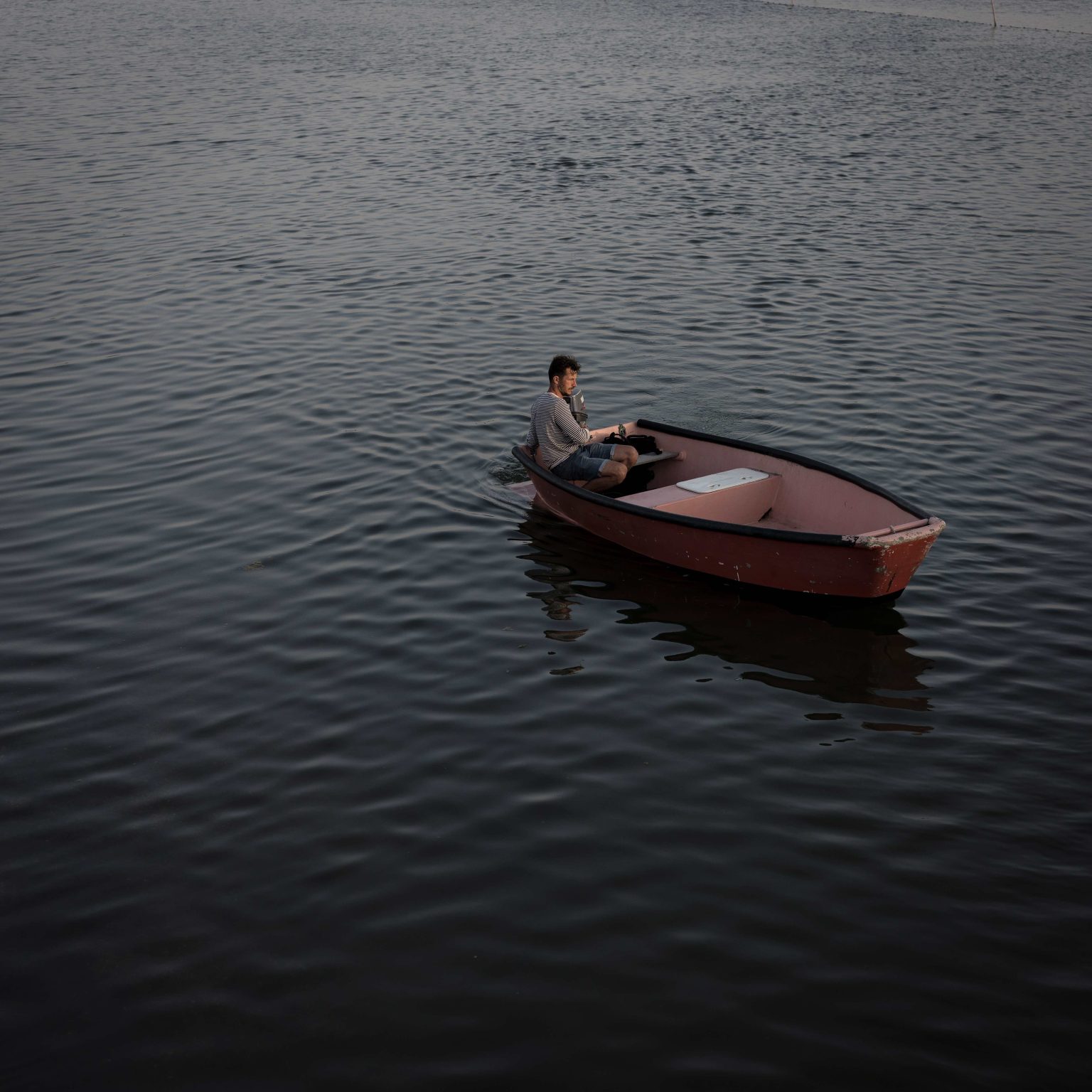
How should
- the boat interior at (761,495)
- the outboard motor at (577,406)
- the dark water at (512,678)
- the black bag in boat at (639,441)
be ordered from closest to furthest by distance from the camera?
the dark water at (512,678) → the boat interior at (761,495) → the outboard motor at (577,406) → the black bag in boat at (639,441)

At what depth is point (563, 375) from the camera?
1266 centimetres

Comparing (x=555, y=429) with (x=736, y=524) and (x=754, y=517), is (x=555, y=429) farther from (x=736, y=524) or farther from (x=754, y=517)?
(x=736, y=524)

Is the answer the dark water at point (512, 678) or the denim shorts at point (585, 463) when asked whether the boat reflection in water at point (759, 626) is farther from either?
the denim shorts at point (585, 463)

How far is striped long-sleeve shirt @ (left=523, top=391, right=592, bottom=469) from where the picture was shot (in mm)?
12703

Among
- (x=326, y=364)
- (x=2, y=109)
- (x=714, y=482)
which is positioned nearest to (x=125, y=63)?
(x=2, y=109)

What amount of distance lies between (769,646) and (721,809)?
261 cm

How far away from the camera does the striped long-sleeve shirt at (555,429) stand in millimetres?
12703

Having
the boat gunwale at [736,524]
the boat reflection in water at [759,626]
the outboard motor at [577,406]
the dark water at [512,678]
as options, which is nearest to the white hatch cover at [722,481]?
the boat gunwale at [736,524]

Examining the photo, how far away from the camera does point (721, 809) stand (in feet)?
26.5

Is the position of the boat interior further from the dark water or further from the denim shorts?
the dark water

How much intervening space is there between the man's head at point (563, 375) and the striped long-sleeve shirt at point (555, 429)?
108mm

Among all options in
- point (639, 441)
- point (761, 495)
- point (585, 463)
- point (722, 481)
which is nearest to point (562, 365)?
point (585, 463)

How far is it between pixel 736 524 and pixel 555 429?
2.86 metres

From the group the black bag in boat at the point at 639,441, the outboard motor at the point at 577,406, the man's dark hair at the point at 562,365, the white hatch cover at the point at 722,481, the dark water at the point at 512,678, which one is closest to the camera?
the dark water at the point at 512,678
